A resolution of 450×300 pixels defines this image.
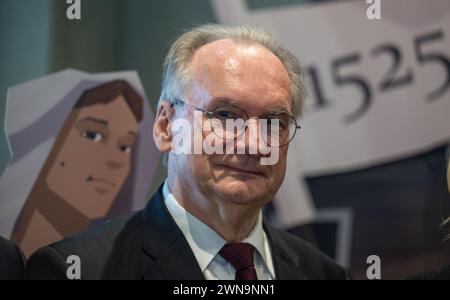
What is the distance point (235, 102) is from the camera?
106cm

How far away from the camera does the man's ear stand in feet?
3.78

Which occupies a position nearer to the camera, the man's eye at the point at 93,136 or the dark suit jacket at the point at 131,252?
the dark suit jacket at the point at 131,252

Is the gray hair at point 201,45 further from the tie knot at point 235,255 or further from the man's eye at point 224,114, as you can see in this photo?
the tie knot at point 235,255

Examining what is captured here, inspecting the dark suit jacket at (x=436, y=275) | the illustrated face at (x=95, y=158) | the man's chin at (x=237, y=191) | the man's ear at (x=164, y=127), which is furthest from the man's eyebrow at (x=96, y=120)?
the dark suit jacket at (x=436, y=275)

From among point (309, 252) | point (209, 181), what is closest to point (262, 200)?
point (209, 181)

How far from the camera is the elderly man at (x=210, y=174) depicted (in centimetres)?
107

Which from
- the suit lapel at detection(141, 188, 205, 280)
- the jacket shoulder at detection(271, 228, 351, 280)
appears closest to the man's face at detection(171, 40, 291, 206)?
the suit lapel at detection(141, 188, 205, 280)

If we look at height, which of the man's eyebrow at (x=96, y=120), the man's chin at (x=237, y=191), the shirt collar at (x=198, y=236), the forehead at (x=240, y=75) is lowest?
the shirt collar at (x=198, y=236)

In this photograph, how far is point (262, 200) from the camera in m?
1.10

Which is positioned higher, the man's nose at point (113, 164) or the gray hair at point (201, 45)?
the gray hair at point (201, 45)

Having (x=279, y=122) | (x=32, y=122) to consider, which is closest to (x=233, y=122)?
(x=279, y=122)

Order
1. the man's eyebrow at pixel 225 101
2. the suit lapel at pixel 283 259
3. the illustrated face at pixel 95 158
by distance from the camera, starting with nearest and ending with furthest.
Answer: the man's eyebrow at pixel 225 101 < the suit lapel at pixel 283 259 < the illustrated face at pixel 95 158

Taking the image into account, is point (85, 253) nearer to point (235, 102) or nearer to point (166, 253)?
point (166, 253)
